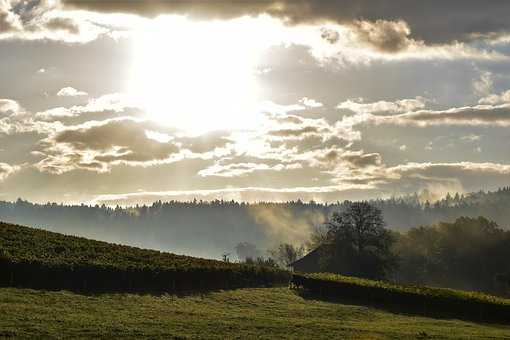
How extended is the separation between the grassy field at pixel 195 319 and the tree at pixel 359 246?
4584cm

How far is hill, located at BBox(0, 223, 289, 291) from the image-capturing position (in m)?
58.0

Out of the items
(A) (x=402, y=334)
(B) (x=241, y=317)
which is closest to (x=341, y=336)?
(A) (x=402, y=334)

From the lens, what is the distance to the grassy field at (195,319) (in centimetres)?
4059

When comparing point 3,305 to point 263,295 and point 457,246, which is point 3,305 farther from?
point 457,246

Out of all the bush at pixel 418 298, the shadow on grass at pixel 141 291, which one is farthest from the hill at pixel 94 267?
the bush at pixel 418 298

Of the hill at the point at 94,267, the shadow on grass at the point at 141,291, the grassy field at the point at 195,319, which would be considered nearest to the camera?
the grassy field at the point at 195,319

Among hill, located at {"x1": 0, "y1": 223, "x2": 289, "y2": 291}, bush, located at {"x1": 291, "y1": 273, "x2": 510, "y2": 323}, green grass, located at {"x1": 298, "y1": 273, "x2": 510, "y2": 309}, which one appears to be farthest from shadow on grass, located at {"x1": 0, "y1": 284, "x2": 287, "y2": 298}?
green grass, located at {"x1": 298, "y1": 273, "x2": 510, "y2": 309}

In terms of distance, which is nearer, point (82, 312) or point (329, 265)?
point (82, 312)

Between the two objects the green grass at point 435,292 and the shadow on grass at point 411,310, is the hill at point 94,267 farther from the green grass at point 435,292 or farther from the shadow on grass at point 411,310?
the green grass at point 435,292

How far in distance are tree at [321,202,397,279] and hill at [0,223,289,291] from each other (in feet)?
123

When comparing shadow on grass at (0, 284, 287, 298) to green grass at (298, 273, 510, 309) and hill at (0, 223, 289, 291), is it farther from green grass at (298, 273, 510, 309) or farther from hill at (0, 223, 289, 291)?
green grass at (298, 273, 510, 309)

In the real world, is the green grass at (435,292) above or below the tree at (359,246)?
below

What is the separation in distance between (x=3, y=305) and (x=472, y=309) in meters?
49.0

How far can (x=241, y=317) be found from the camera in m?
53.0
